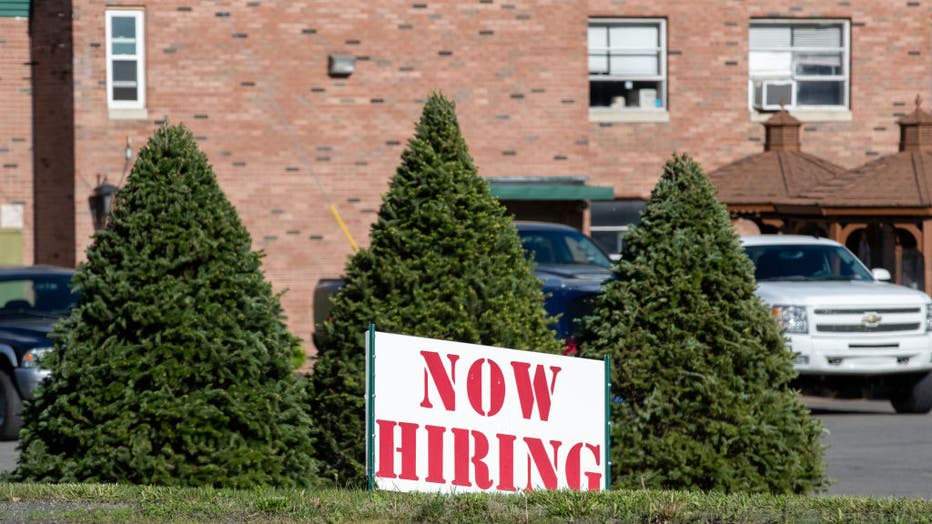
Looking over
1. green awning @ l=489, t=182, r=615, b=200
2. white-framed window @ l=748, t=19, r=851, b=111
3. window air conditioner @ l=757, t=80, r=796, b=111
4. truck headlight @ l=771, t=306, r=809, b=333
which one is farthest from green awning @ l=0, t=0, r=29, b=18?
truck headlight @ l=771, t=306, r=809, b=333

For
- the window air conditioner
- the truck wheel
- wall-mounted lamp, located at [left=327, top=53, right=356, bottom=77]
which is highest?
wall-mounted lamp, located at [left=327, top=53, right=356, bottom=77]

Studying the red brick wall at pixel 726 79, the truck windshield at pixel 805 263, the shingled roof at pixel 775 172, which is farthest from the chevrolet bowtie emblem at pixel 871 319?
the red brick wall at pixel 726 79

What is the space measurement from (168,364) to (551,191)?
1738 cm

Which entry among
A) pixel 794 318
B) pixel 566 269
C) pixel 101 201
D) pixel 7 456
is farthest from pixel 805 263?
pixel 101 201

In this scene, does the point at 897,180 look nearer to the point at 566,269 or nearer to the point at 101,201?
the point at 566,269

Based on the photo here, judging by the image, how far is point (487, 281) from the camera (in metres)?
9.89

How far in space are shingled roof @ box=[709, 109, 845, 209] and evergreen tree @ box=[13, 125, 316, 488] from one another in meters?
16.8

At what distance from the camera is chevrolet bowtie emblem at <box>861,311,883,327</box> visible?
1741 centimetres

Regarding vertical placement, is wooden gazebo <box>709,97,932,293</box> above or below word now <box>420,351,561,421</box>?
above

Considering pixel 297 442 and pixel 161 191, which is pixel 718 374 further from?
pixel 161 191

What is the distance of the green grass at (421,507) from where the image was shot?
792cm

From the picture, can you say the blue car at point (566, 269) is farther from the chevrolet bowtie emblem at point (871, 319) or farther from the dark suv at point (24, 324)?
the dark suv at point (24, 324)

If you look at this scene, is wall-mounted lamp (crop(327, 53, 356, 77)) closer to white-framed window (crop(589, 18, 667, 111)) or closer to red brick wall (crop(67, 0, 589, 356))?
red brick wall (crop(67, 0, 589, 356))

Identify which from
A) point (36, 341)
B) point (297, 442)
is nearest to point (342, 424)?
point (297, 442)
